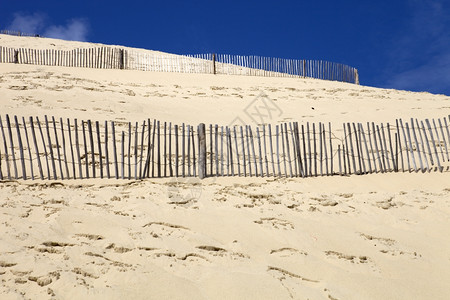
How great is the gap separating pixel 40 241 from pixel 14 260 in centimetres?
38

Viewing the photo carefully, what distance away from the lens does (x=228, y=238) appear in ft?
10.9

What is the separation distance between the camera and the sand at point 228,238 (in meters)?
2.42

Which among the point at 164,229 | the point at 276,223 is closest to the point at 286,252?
the point at 276,223

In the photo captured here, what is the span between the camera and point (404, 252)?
3.28 meters

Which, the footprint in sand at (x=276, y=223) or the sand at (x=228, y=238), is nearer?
the sand at (x=228, y=238)

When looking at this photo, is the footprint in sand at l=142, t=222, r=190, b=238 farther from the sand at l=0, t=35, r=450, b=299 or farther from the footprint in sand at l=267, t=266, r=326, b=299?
the footprint in sand at l=267, t=266, r=326, b=299

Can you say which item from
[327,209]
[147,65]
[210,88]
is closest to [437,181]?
[327,209]

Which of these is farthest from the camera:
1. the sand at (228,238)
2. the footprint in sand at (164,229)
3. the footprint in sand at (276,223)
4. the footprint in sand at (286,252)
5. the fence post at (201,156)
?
the fence post at (201,156)

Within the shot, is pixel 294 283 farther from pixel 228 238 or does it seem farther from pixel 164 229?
pixel 164 229

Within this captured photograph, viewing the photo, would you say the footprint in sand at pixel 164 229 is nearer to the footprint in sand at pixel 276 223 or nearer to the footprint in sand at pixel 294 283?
the footprint in sand at pixel 276 223

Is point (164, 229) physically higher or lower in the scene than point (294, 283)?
higher

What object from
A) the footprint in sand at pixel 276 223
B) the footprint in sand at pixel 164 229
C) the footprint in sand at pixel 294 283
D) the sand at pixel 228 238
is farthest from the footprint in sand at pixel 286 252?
the footprint in sand at pixel 164 229

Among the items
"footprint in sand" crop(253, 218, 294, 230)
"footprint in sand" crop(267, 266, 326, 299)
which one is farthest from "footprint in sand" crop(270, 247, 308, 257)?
"footprint in sand" crop(253, 218, 294, 230)

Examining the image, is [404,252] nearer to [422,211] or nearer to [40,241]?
[422,211]
